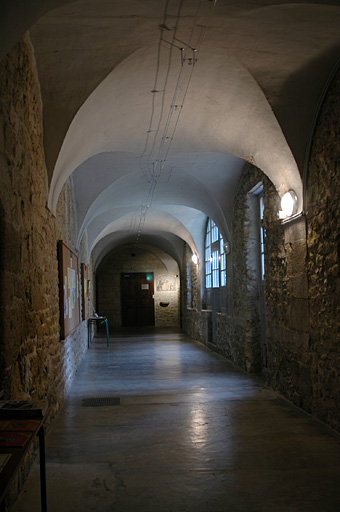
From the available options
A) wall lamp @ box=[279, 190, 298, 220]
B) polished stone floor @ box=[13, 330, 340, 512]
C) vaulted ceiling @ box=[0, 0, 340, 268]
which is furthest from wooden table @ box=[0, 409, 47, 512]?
wall lamp @ box=[279, 190, 298, 220]

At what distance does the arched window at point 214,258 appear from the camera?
9.02 meters

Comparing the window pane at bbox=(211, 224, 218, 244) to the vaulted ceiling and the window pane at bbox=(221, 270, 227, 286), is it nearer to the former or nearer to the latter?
the window pane at bbox=(221, 270, 227, 286)

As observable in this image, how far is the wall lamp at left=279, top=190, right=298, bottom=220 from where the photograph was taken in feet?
14.8

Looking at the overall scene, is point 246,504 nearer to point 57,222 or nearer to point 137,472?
point 137,472

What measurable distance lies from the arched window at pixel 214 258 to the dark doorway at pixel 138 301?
6.62 meters

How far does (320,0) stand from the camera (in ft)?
9.50

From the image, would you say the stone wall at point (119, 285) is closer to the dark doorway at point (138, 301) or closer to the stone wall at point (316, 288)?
the dark doorway at point (138, 301)

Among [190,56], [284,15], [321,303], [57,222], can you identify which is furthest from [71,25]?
[321,303]

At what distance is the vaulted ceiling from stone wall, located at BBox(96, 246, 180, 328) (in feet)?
36.1

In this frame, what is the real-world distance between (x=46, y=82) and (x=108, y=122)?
114cm

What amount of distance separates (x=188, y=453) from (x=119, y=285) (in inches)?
561

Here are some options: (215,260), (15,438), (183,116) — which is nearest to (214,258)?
(215,260)

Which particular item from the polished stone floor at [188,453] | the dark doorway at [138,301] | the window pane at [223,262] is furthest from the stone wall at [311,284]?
the dark doorway at [138,301]

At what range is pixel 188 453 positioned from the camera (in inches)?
128
